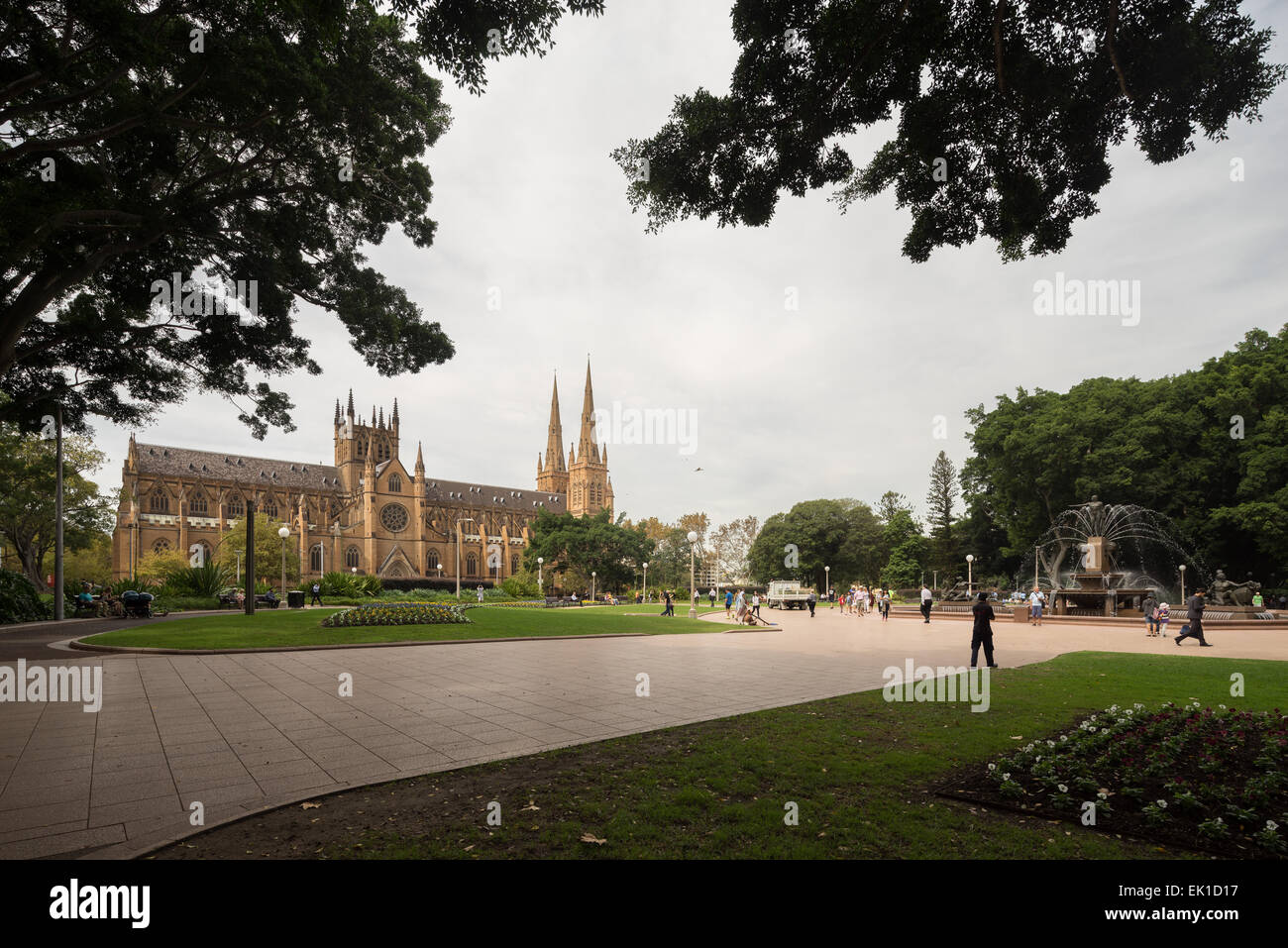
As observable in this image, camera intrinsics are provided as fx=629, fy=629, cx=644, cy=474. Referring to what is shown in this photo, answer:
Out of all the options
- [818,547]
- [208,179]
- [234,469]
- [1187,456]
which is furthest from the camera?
[234,469]

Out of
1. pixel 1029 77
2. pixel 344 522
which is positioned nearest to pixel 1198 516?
pixel 1029 77

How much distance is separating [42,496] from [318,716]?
179 ft

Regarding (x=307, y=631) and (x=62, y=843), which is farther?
(x=307, y=631)

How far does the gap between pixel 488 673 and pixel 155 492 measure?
298ft

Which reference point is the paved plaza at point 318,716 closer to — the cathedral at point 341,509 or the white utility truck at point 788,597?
the white utility truck at point 788,597

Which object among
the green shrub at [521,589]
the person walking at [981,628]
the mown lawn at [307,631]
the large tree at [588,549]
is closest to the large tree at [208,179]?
the mown lawn at [307,631]

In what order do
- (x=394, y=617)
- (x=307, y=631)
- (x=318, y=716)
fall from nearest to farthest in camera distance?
(x=318, y=716), (x=307, y=631), (x=394, y=617)

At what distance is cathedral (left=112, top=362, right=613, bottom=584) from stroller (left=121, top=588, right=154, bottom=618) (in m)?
48.7

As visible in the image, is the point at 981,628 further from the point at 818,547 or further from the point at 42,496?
the point at 818,547

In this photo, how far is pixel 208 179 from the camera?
12633 millimetres

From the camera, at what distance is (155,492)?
8050cm

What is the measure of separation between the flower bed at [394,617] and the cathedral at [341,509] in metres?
53.0

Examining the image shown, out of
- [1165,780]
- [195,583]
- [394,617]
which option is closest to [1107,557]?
[1165,780]
